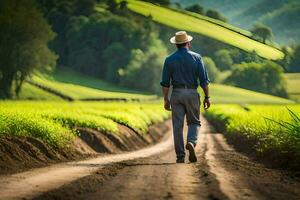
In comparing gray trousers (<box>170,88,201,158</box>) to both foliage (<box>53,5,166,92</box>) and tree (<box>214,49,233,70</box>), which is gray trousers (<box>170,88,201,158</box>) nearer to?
tree (<box>214,49,233,70</box>)

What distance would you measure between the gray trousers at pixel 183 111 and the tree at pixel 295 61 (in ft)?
19.2

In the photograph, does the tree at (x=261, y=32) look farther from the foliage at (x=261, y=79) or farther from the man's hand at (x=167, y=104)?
the man's hand at (x=167, y=104)

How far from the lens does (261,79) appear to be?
2836 cm

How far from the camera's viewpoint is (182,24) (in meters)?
25.2

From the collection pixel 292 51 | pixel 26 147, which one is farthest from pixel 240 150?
pixel 26 147

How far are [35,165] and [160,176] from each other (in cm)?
415

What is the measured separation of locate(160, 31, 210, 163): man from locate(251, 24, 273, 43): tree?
455 centimetres

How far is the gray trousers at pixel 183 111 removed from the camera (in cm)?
1527

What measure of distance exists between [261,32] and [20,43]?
5750 centimetres

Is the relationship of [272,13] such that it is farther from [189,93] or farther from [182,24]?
[189,93]

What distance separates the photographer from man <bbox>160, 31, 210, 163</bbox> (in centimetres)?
1530

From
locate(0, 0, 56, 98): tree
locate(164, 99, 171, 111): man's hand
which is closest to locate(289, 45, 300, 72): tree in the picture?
locate(164, 99, 171, 111): man's hand

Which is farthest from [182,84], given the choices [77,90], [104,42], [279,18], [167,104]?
[104,42]

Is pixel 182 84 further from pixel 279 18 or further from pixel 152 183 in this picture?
pixel 279 18
